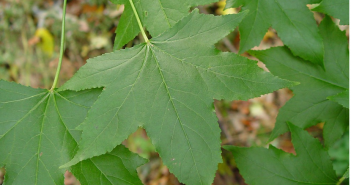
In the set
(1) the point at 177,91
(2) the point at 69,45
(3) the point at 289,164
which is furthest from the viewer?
(2) the point at 69,45

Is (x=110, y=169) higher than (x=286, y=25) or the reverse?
the reverse

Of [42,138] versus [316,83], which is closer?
[42,138]

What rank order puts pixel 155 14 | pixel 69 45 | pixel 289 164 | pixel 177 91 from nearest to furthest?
pixel 177 91 < pixel 155 14 < pixel 289 164 < pixel 69 45

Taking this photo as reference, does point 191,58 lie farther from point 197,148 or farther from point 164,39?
point 197,148

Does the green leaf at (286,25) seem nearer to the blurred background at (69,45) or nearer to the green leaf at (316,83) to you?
the green leaf at (316,83)

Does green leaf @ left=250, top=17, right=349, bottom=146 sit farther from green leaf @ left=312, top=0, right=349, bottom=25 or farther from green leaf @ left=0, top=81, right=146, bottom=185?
green leaf @ left=0, top=81, right=146, bottom=185

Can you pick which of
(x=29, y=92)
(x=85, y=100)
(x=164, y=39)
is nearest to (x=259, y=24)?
(x=164, y=39)

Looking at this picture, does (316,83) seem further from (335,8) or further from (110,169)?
(110,169)

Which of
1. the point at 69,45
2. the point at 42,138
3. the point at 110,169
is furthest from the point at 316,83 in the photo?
the point at 69,45
